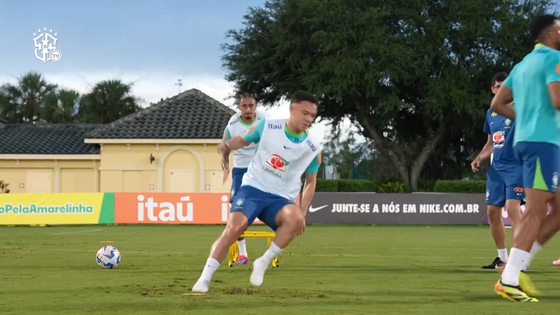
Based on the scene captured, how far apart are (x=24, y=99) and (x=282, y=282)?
60202 mm

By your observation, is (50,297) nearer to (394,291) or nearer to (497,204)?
(394,291)

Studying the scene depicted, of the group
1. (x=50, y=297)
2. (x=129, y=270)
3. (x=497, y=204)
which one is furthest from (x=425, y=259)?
(x=50, y=297)

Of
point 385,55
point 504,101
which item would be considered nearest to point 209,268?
point 504,101

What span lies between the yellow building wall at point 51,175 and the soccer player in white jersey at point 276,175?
A: 39.9m

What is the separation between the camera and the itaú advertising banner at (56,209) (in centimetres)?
2962

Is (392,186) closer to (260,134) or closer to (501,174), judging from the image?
(501,174)

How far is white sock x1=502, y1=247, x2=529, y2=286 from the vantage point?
7.19 metres

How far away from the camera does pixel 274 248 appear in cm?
845

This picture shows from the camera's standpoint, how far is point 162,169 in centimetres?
4316

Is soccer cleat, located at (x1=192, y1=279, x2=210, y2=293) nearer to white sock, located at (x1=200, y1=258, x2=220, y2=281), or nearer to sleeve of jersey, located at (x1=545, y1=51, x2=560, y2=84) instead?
white sock, located at (x1=200, y1=258, x2=220, y2=281)

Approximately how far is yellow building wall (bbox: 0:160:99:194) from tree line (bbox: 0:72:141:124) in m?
15.3

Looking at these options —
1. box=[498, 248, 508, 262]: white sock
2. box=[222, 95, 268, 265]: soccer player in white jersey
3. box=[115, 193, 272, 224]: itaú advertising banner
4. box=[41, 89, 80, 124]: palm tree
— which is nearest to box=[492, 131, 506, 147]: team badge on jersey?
box=[498, 248, 508, 262]: white sock

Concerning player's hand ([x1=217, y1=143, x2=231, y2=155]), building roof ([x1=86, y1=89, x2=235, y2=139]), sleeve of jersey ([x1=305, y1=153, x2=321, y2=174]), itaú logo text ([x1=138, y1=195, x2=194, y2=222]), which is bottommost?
itaú logo text ([x1=138, y1=195, x2=194, y2=222])

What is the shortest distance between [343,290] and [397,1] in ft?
139
